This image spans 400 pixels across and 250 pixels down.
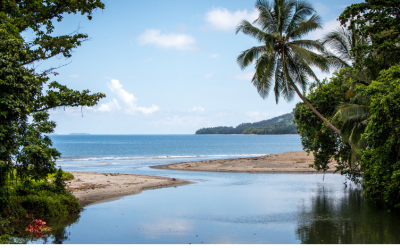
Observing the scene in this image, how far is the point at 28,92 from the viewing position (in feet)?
31.7

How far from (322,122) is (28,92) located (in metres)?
16.0

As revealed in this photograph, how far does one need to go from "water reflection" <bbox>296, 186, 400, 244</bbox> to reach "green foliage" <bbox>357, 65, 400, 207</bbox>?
1.27m

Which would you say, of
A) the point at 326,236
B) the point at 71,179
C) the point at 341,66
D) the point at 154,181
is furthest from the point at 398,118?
the point at 71,179

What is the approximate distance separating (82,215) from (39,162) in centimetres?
300

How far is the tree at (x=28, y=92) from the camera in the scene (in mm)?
9211

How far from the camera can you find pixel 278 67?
18.8m

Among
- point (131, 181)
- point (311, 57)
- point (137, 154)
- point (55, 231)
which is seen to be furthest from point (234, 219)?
point (137, 154)

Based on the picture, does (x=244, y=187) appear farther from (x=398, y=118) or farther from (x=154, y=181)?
(x=398, y=118)


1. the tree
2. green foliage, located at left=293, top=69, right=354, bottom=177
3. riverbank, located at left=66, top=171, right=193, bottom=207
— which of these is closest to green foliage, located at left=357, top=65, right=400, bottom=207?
green foliage, located at left=293, top=69, right=354, bottom=177

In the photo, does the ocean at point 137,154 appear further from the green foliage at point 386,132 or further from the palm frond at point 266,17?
the green foliage at point 386,132

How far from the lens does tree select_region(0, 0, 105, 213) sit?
9211 mm

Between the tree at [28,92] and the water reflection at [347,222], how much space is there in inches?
364

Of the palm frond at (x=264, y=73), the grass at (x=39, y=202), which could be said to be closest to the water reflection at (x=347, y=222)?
the palm frond at (x=264, y=73)

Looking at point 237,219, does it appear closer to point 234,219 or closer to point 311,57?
point 234,219
